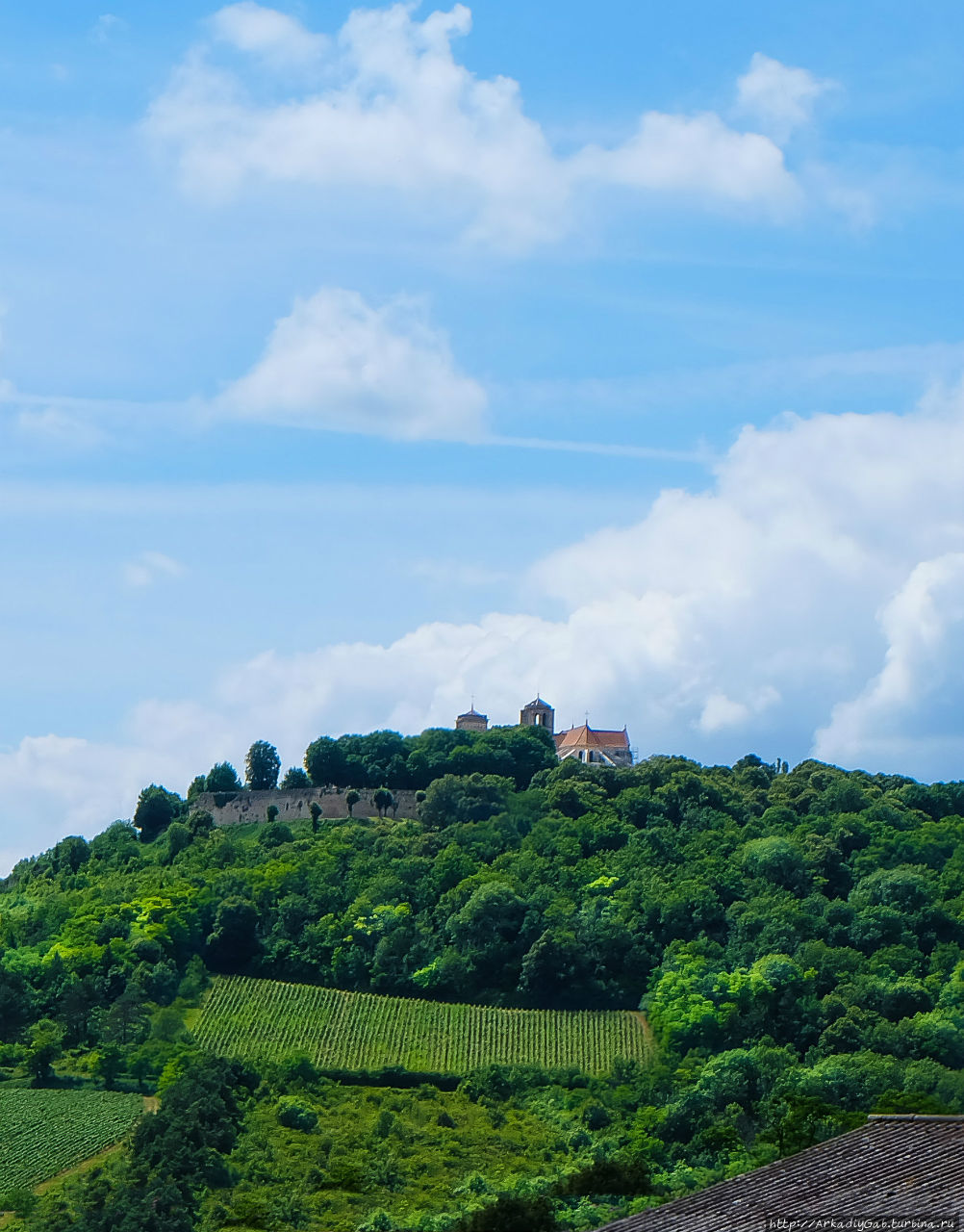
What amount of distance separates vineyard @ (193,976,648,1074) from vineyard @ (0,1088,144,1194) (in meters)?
6.08

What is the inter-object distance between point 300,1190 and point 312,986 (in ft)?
72.0

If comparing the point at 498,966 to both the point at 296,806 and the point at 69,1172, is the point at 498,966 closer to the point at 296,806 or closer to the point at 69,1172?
the point at 69,1172

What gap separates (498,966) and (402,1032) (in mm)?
6433

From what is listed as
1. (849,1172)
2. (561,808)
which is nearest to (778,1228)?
(849,1172)

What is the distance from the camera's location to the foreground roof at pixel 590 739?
11754 centimetres

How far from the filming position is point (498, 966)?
66.9 meters

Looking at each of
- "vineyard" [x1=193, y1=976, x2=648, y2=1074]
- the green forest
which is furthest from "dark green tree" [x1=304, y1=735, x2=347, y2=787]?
"vineyard" [x1=193, y1=976, x2=648, y2=1074]

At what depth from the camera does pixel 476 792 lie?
279ft

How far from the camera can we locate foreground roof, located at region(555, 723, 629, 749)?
117537 mm

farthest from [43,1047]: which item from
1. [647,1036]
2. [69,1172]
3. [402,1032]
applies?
[647,1036]

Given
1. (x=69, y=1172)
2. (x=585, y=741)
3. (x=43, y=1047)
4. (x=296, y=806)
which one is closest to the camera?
(x=69, y=1172)

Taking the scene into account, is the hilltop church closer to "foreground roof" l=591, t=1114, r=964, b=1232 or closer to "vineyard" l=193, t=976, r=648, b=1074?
"vineyard" l=193, t=976, r=648, b=1074

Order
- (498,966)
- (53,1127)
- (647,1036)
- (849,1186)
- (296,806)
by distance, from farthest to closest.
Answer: (296,806), (498,966), (647,1036), (53,1127), (849,1186)

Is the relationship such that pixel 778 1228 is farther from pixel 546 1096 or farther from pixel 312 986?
pixel 312 986
